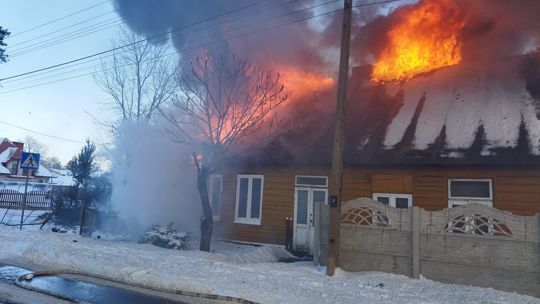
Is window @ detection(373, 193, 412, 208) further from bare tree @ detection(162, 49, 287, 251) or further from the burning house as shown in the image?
bare tree @ detection(162, 49, 287, 251)

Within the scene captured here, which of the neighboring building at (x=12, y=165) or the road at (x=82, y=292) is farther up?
the neighboring building at (x=12, y=165)

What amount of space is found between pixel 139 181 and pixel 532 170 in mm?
12544

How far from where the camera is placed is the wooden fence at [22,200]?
23750mm

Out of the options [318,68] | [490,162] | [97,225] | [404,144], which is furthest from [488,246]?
[97,225]

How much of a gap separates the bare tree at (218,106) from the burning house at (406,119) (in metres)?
1.47

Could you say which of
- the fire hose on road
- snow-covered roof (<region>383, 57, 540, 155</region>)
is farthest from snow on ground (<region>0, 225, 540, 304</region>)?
snow-covered roof (<region>383, 57, 540, 155</region>)

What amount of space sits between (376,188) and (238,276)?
583 cm

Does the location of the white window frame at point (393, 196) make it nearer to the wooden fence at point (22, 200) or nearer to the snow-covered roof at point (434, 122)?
the snow-covered roof at point (434, 122)

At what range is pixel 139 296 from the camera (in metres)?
6.71

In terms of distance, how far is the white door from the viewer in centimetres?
1295

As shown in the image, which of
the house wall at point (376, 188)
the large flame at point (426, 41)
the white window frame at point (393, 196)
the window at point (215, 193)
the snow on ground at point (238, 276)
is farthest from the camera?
the large flame at point (426, 41)

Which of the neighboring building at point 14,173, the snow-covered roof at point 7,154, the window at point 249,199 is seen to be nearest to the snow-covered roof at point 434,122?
the window at point 249,199

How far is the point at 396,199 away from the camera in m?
11.9

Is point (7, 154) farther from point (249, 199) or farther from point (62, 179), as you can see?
point (249, 199)
